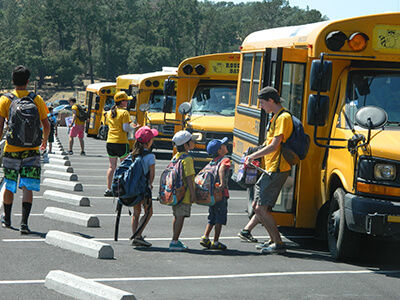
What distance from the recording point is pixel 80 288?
654 centimetres

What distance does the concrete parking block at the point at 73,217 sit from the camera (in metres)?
10.4

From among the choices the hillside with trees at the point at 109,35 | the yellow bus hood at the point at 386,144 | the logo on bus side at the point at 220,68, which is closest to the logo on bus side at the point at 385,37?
the yellow bus hood at the point at 386,144

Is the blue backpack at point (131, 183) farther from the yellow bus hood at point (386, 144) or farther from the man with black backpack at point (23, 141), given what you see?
the yellow bus hood at point (386, 144)

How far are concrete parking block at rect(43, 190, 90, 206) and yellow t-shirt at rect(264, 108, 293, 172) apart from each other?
173 inches

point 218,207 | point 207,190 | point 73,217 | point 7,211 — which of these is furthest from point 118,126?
point 207,190

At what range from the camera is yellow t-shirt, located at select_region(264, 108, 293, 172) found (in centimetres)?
863

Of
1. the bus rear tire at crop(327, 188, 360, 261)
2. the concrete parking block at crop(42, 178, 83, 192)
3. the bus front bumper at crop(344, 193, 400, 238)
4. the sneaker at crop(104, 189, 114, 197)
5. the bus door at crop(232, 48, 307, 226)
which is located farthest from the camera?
the concrete parking block at crop(42, 178, 83, 192)

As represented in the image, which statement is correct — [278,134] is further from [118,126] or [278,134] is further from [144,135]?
[118,126]

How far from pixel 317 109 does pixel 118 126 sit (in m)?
5.36

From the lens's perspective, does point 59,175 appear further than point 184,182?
Yes

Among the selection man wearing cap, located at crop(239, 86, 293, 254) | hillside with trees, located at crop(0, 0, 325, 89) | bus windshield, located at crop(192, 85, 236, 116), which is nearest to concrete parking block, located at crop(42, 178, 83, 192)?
bus windshield, located at crop(192, 85, 236, 116)

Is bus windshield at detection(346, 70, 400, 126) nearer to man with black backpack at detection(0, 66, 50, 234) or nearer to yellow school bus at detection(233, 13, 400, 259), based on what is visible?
yellow school bus at detection(233, 13, 400, 259)

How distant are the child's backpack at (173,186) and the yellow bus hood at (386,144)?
2.08 metres

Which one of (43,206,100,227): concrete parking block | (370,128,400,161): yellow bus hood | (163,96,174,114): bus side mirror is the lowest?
(43,206,100,227): concrete parking block
